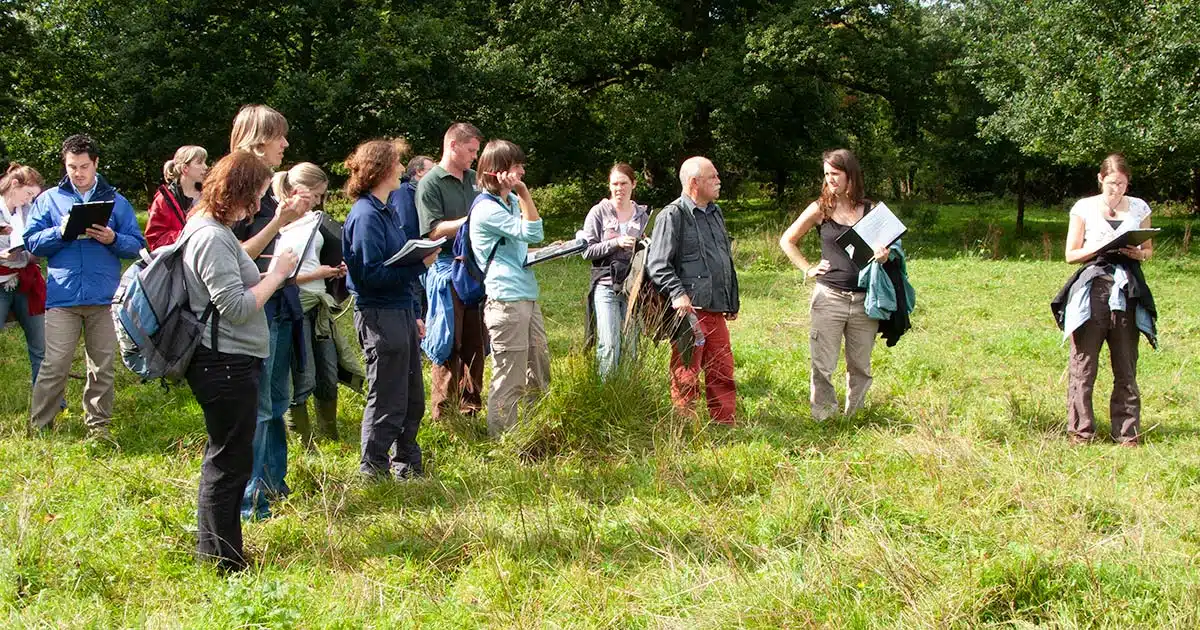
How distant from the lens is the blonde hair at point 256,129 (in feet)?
15.8

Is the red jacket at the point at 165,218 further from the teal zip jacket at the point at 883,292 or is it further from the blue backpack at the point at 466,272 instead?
the teal zip jacket at the point at 883,292

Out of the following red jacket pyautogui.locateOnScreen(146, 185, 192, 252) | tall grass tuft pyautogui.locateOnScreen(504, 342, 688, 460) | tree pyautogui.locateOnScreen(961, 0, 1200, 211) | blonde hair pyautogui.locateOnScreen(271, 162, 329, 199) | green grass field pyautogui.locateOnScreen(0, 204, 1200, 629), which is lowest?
green grass field pyautogui.locateOnScreen(0, 204, 1200, 629)

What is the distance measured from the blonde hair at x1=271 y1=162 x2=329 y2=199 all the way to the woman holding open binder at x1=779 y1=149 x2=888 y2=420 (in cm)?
301

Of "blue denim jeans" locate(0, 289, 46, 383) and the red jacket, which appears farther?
"blue denim jeans" locate(0, 289, 46, 383)

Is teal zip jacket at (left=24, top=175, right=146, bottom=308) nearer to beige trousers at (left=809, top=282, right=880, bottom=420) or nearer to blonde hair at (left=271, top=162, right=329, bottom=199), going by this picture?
blonde hair at (left=271, top=162, right=329, bottom=199)

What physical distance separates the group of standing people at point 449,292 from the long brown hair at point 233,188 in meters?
0.83

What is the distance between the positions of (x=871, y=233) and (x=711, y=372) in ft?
4.42

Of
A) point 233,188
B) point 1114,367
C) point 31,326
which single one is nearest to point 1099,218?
point 1114,367

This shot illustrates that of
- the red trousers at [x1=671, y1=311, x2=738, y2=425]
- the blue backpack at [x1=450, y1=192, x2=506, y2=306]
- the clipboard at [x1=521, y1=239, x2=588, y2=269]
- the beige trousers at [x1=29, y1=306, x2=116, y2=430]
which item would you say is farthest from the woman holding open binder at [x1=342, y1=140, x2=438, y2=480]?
the beige trousers at [x1=29, y1=306, x2=116, y2=430]

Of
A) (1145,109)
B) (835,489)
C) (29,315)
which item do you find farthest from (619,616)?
(1145,109)

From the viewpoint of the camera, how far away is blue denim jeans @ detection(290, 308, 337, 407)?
18.0ft

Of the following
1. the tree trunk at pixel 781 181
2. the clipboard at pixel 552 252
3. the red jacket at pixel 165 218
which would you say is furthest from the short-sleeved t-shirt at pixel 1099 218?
the tree trunk at pixel 781 181

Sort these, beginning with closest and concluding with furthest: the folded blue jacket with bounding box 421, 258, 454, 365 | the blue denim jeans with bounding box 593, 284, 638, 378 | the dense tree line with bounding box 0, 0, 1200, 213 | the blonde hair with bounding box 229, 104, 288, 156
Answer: the blonde hair with bounding box 229, 104, 288, 156 → the folded blue jacket with bounding box 421, 258, 454, 365 → the blue denim jeans with bounding box 593, 284, 638, 378 → the dense tree line with bounding box 0, 0, 1200, 213

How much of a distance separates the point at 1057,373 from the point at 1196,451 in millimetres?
2334
